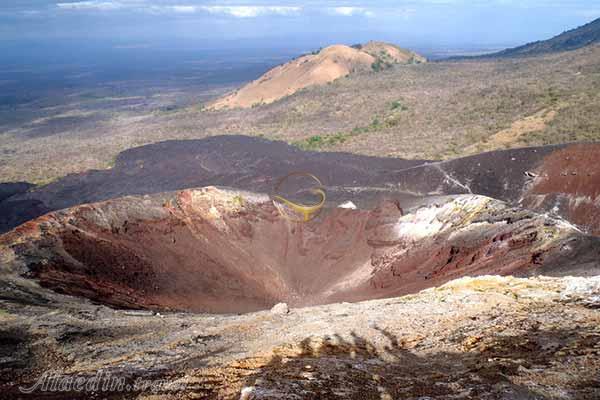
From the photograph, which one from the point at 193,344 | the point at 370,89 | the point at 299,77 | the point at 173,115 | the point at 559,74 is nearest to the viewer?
the point at 193,344

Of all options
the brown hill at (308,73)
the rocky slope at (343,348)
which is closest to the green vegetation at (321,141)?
the brown hill at (308,73)

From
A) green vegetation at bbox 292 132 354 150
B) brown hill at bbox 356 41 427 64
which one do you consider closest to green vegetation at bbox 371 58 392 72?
brown hill at bbox 356 41 427 64

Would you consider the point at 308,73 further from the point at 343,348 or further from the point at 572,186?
the point at 343,348

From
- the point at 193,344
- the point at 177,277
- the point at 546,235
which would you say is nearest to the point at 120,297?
the point at 177,277

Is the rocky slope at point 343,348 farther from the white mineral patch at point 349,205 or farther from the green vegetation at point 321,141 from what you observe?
the green vegetation at point 321,141

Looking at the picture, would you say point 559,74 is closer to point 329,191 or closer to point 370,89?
point 370,89

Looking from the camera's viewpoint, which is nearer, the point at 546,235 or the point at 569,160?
the point at 546,235

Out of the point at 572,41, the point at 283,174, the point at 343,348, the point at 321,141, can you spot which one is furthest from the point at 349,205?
the point at 572,41
